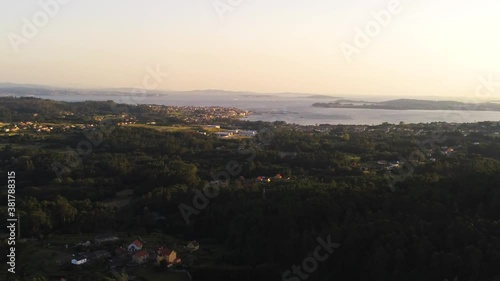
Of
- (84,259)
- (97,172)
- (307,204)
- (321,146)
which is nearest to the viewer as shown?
(84,259)

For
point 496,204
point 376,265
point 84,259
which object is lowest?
point 84,259

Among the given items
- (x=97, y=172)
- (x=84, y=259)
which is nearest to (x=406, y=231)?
(x=84, y=259)

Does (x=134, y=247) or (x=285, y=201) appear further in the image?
(x=285, y=201)

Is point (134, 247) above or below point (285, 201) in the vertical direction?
below

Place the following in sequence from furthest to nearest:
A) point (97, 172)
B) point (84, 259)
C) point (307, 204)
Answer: point (97, 172) → point (307, 204) → point (84, 259)

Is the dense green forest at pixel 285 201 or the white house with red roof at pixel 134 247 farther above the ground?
the dense green forest at pixel 285 201

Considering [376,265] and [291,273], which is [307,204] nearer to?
[291,273]

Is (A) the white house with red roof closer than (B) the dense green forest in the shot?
No

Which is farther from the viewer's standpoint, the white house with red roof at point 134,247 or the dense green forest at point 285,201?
the white house with red roof at point 134,247
